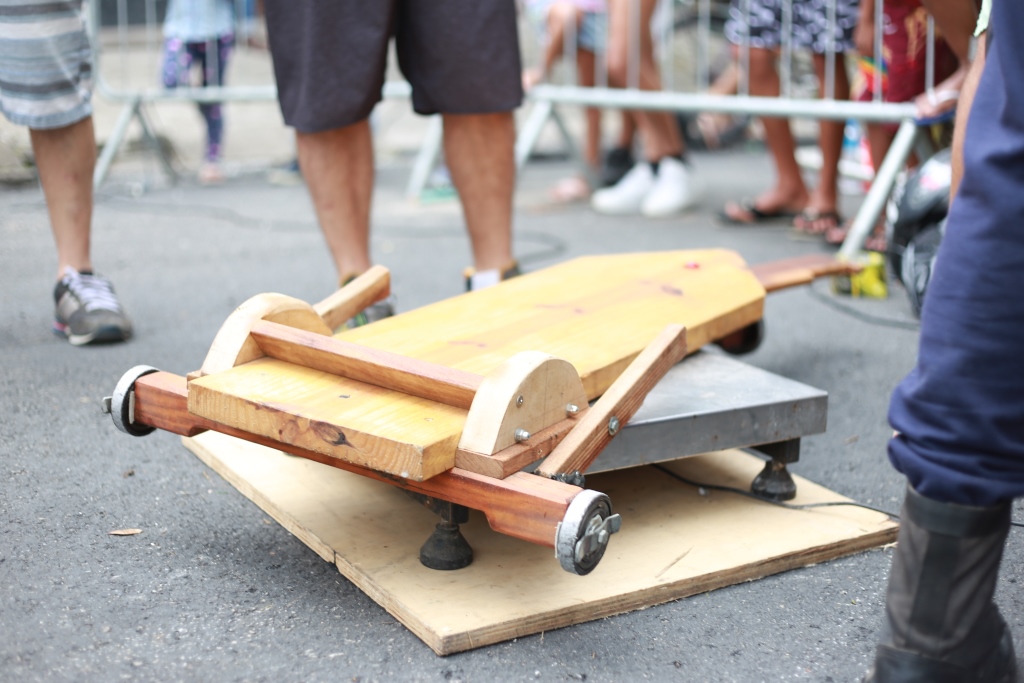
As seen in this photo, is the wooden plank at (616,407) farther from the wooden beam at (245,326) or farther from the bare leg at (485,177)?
the bare leg at (485,177)

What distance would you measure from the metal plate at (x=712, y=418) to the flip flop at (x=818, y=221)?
2310 mm

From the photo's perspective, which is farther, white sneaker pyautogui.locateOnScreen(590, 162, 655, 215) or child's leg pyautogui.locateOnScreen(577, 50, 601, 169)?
child's leg pyautogui.locateOnScreen(577, 50, 601, 169)

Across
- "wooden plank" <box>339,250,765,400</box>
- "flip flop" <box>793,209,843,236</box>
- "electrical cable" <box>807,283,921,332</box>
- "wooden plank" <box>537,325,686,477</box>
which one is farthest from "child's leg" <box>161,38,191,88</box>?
"wooden plank" <box>537,325,686,477</box>

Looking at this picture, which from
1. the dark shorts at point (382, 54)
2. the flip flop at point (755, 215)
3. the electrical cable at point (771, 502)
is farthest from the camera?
the flip flop at point (755, 215)

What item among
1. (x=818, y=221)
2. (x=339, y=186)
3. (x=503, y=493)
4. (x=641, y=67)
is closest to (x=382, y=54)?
(x=339, y=186)

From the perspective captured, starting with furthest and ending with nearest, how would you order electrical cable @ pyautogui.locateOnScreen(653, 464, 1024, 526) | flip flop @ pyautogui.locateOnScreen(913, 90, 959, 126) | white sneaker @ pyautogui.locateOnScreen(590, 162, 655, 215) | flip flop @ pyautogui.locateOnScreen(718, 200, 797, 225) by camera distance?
1. white sneaker @ pyautogui.locateOnScreen(590, 162, 655, 215)
2. flip flop @ pyautogui.locateOnScreen(718, 200, 797, 225)
3. flip flop @ pyautogui.locateOnScreen(913, 90, 959, 126)
4. electrical cable @ pyautogui.locateOnScreen(653, 464, 1024, 526)

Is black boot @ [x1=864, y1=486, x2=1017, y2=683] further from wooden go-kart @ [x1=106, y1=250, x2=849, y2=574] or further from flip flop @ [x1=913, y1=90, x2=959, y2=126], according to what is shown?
flip flop @ [x1=913, y1=90, x2=959, y2=126]

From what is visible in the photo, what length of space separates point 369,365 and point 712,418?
0.54 m

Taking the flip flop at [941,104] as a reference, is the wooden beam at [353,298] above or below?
below

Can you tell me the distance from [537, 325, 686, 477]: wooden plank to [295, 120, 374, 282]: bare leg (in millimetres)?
1002

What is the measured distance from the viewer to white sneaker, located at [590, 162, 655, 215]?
459 cm

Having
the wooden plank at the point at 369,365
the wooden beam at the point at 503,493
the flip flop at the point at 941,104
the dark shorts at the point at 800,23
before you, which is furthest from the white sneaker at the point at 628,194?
the wooden beam at the point at 503,493

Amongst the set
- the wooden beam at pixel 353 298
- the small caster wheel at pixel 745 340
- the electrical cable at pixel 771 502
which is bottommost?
the electrical cable at pixel 771 502

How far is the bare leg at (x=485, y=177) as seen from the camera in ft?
7.85
